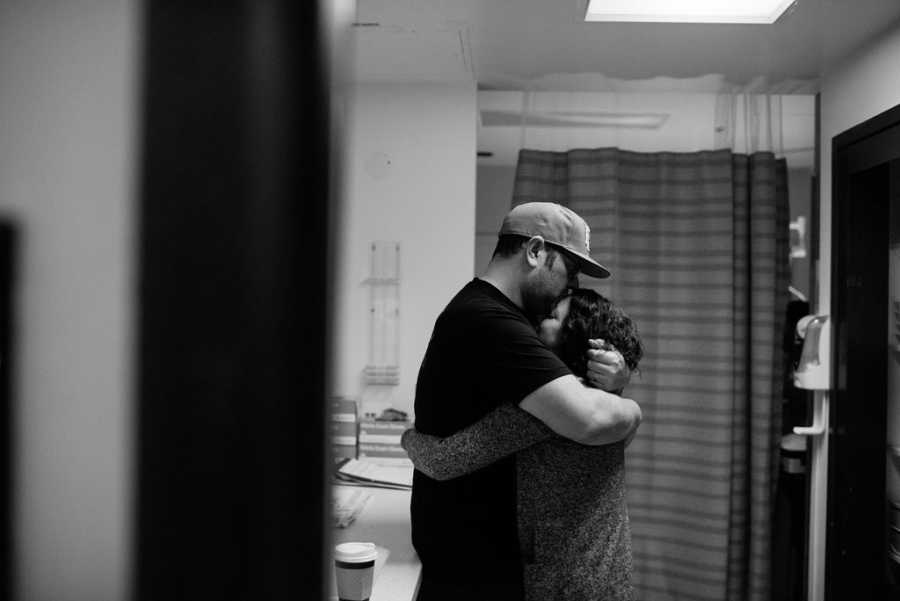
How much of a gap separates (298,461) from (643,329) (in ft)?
9.92

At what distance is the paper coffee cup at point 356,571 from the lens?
1.22m

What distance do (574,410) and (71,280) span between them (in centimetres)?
135

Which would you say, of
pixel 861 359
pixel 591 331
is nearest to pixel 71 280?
pixel 591 331

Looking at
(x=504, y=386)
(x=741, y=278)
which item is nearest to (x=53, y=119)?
(x=504, y=386)

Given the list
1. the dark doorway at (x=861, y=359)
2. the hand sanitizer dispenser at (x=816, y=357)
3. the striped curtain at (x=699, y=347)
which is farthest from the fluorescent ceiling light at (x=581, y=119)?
the hand sanitizer dispenser at (x=816, y=357)

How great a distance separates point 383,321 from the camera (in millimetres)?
2887

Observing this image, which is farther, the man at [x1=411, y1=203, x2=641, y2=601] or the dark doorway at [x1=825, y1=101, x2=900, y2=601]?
the dark doorway at [x1=825, y1=101, x2=900, y2=601]

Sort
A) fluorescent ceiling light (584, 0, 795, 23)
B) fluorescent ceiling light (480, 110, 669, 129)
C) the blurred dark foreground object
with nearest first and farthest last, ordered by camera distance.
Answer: the blurred dark foreground object < fluorescent ceiling light (584, 0, 795, 23) < fluorescent ceiling light (480, 110, 669, 129)

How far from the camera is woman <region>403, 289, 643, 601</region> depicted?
144 centimetres

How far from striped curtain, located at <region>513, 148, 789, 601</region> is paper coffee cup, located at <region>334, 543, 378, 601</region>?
1867 millimetres

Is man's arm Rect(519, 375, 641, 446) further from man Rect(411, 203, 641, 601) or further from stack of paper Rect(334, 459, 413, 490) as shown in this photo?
stack of paper Rect(334, 459, 413, 490)

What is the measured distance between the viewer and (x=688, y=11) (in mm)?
2180

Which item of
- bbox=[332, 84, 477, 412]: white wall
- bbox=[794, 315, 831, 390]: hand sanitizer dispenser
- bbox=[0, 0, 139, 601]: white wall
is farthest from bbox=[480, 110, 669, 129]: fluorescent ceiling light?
bbox=[0, 0, 139, 601]: white wall

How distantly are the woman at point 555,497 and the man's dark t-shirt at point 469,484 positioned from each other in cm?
3
